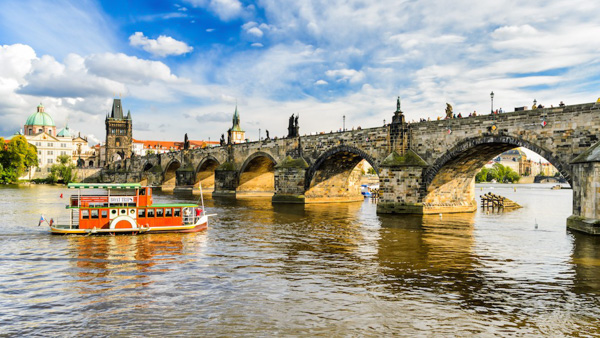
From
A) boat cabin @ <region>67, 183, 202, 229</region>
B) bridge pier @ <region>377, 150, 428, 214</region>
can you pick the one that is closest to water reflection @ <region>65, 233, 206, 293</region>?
boat cabin @ <region>67, 183, 202, 229</region>

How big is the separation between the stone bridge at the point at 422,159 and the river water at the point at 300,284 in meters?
4.63

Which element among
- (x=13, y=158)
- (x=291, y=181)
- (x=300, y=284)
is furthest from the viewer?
(x=13, y=158)

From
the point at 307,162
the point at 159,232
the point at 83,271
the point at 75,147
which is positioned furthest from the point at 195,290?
the point at 75,147

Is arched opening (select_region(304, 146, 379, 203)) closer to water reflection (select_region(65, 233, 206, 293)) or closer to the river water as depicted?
the river water

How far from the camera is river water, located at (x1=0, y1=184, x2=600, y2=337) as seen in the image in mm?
10562

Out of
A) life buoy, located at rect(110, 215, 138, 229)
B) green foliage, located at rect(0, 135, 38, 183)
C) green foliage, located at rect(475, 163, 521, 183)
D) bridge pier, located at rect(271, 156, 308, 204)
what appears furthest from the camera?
green foliage, located at rect(475, 163, 521, 183)

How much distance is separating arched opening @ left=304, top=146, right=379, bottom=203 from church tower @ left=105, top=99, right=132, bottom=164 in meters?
126

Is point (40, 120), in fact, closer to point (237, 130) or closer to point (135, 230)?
point (237, 130)

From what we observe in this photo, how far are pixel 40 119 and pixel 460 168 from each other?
161 metres

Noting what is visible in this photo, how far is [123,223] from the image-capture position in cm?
2506

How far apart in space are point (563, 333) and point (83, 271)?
49.1ft

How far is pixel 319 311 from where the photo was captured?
11555 mm

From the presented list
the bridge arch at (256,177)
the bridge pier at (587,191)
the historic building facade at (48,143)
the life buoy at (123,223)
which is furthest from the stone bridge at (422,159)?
the historic building facade at (48,143)

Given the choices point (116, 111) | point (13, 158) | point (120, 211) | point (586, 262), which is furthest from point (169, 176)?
point (586, 262)
